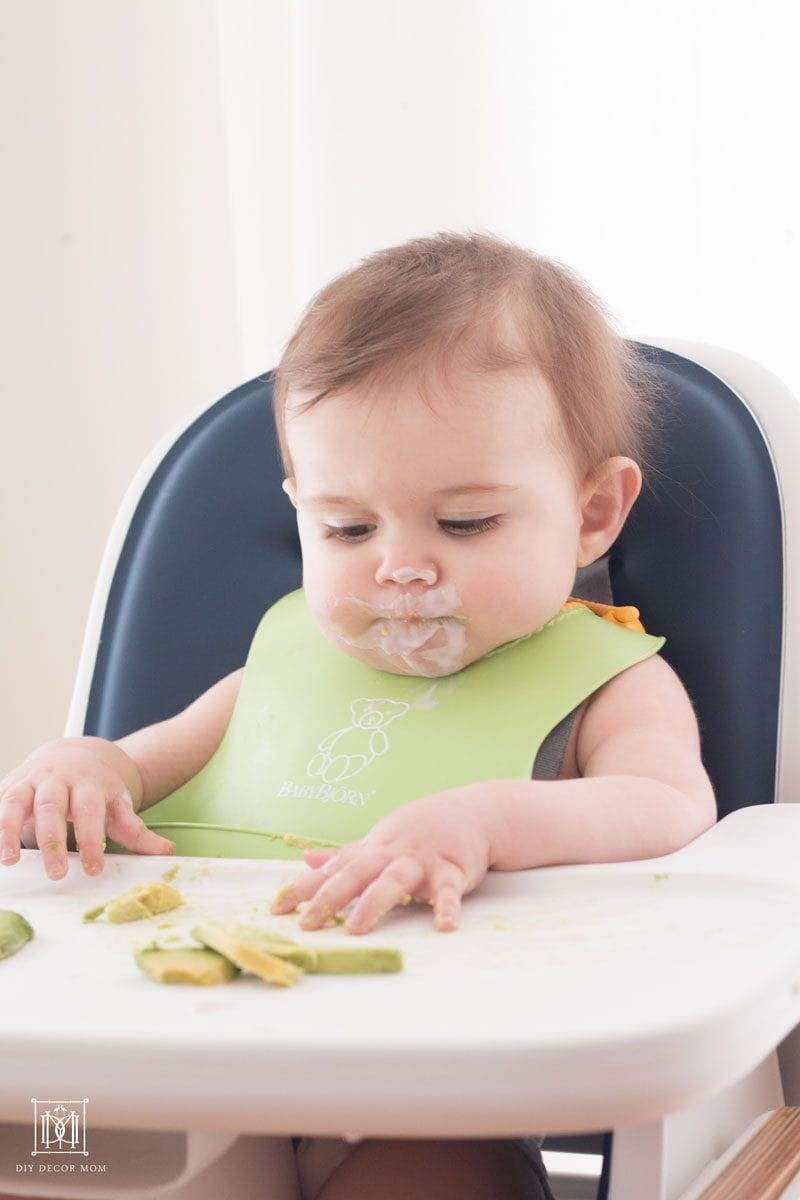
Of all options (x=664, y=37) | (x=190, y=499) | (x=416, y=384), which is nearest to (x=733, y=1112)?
(x=416, y=384)

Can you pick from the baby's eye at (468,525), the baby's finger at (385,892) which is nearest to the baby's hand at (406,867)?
the baby's finger at (385,892)

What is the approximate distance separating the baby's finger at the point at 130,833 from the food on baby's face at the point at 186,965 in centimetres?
28

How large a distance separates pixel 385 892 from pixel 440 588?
29 cm

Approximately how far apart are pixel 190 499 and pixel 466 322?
1.14 feet

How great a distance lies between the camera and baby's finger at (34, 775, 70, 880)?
808 millimetres

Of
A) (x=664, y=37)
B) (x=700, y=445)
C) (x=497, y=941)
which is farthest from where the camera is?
(x=664, y=37)

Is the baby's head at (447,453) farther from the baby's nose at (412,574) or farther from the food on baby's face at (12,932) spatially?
the food on baby's face at (12,932)

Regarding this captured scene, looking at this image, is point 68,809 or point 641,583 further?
point 641,583

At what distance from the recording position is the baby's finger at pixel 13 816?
83 cm

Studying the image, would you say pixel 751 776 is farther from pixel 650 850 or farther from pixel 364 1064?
pixel 364 1064

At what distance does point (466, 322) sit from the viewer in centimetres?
94

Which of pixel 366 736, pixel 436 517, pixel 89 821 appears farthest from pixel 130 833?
pixel 436 517

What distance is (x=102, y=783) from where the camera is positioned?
0.92 meters

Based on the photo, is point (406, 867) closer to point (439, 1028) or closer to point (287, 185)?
point (439, 1028)
